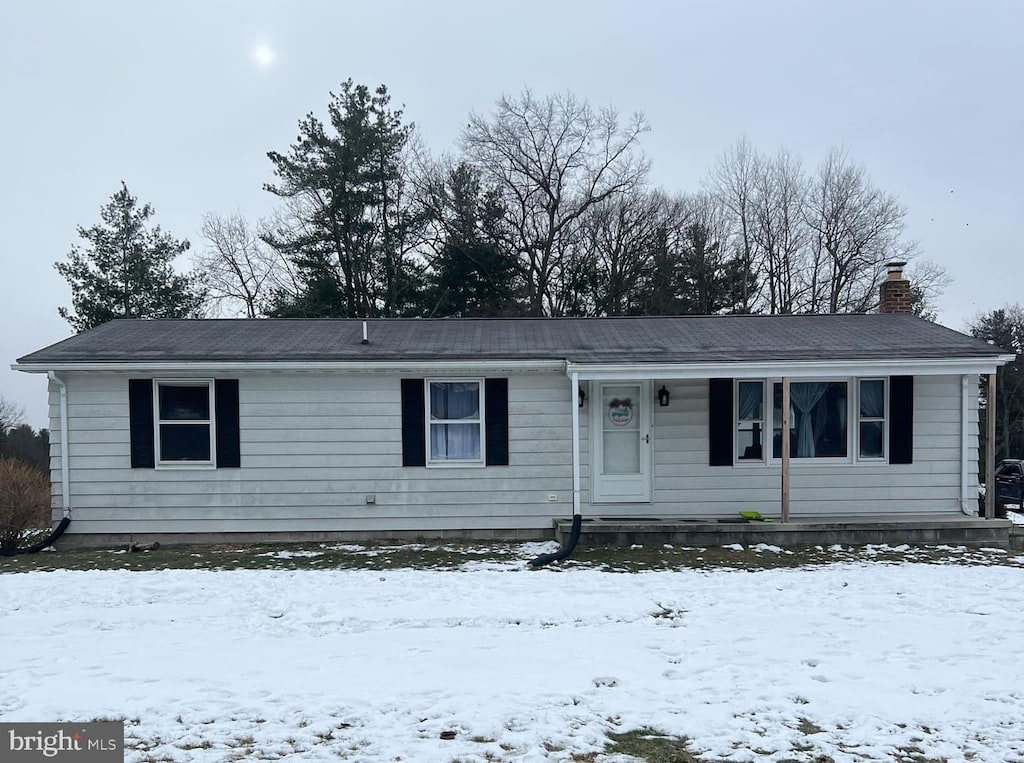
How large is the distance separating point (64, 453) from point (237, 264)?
21.7 metres

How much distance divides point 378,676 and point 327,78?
26.4m

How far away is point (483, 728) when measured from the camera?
3936 mm

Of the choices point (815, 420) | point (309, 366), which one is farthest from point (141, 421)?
point (815, 420)

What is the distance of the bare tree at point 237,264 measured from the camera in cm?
2920

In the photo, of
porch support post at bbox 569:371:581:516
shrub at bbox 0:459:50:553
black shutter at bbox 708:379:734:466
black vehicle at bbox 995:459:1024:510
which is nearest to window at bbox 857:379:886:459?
black shutter at bbox 708:379:734:466

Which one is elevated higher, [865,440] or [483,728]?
[865,440]

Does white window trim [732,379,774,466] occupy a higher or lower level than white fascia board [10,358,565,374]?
lower

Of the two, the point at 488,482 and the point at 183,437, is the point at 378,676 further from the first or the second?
the point at 183,437

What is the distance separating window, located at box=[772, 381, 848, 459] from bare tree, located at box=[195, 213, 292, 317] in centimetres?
2314

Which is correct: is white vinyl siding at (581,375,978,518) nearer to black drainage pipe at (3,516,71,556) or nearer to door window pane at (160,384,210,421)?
door window pane at (160,384,210,421)

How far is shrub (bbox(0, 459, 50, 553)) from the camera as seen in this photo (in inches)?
387

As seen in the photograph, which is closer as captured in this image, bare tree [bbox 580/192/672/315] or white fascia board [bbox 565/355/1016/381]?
white fascia board [bbox 565/355/1016/381]

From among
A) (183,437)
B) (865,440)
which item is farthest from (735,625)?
(183,437)

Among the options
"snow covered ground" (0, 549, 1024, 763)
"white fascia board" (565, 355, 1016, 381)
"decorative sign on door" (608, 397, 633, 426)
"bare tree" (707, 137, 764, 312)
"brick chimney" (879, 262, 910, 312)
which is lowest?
"snow covered ground" (0, 549, 1024, 763)
